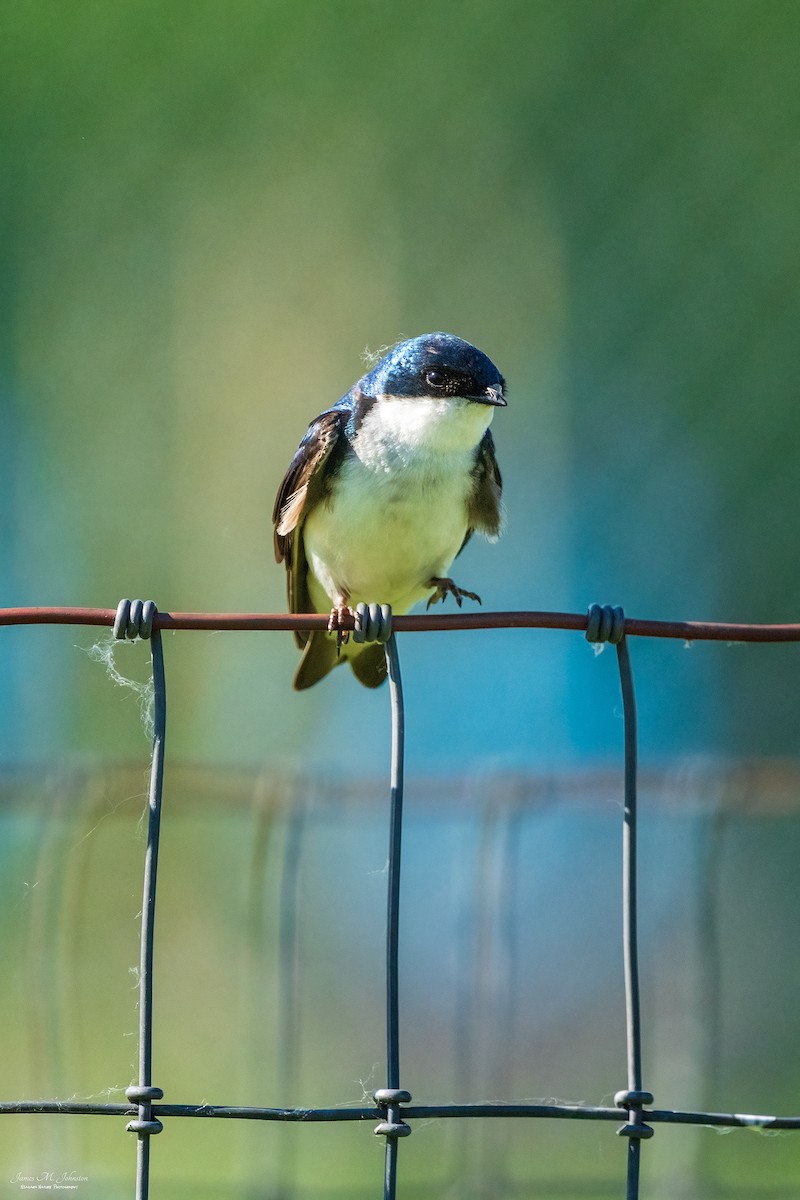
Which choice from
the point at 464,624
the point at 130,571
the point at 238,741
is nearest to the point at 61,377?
the point at 130,571

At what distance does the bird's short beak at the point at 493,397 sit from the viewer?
7.42ft

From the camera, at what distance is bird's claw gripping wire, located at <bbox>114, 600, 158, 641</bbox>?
1.25 meters

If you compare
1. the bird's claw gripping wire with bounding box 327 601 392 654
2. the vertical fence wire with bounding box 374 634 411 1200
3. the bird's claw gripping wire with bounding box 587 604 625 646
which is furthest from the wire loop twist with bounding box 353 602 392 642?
the vertical fence wire with bounding box 374 634 411 1200

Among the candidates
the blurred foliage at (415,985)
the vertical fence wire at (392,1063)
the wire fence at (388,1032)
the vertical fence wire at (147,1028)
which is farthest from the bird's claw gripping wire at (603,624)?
the blurred foliage at (415,985)

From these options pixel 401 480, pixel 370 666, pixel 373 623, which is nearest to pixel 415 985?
pixel 370 666

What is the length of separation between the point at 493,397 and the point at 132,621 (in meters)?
1.15

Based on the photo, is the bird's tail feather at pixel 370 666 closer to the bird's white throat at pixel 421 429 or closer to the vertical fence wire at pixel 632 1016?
the bird's white throat at pixel 421 429

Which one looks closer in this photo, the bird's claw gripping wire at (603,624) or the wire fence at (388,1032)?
the wire fence at (388,1032)

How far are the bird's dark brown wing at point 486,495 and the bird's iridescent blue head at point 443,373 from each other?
0.10 m

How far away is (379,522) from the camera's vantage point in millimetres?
2250

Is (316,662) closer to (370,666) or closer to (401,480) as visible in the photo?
(370,666)

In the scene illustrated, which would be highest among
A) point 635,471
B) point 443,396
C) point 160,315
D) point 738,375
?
point 160,315

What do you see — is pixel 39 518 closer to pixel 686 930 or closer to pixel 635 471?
pixel 635 471

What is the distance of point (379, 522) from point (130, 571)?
11.8ft
